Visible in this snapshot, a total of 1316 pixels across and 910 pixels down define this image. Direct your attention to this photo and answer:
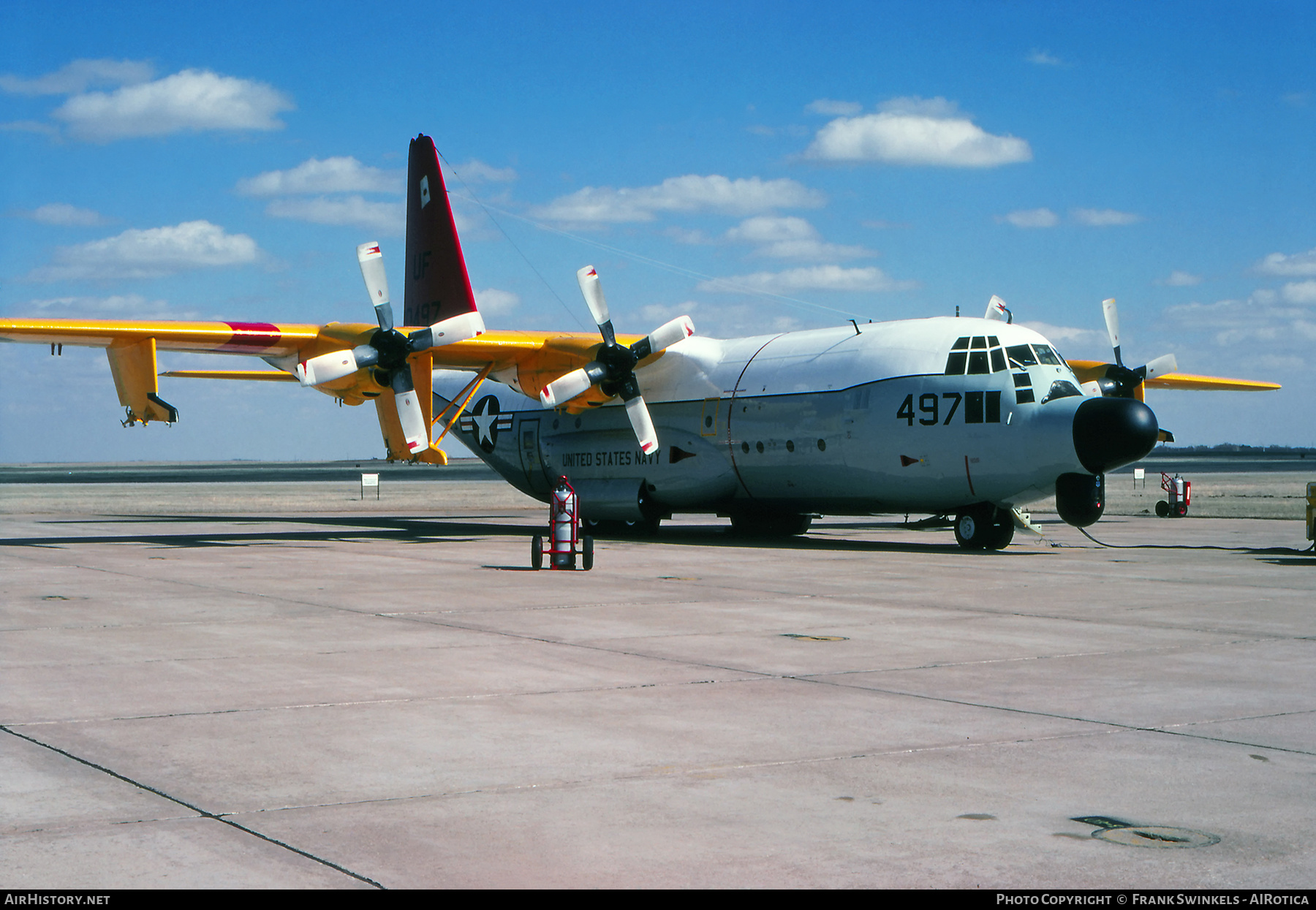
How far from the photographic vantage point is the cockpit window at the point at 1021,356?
2214 cm

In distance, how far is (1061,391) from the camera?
861 inches

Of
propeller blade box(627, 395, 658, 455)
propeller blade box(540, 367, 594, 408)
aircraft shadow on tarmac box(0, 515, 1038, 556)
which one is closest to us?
aircraft shadow on tarmac box(0, 515, 1038, 556)

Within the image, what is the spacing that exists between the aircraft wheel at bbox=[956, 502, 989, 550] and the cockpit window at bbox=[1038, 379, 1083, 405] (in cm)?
244

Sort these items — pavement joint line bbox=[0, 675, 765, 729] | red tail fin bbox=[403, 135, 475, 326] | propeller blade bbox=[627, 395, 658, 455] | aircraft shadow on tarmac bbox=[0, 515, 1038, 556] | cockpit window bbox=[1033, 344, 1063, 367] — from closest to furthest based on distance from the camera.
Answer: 1. pavement joint line bbox=[0, 675, 765, 729]
2. cockpit window bbox=[1033, 344, 1063, 367]
3. aircraft shadow on tarmac bbox=[0, 515, 1038, 556]
4. propeller blade bbox=[627, 395, 658, 455]
5. red tail fin bbox=[403, 135, 475, 326]

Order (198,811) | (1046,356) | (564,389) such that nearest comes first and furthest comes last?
(198,811) < (1046,356) < (564,389)

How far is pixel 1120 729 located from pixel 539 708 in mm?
3766

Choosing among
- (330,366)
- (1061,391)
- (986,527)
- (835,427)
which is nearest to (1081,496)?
(1061,391)

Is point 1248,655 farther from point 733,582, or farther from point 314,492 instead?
point 314,492

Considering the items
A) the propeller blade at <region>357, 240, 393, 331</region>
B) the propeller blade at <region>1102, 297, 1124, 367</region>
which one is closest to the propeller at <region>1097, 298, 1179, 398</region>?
the propeller blade at <region>1102, 297, 1124, 367</region>

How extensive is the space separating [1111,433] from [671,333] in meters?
9.39

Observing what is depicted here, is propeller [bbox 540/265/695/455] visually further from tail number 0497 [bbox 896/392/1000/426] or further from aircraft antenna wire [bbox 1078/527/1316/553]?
aircraft antenna wire [bbox 1078/527/1316/553]

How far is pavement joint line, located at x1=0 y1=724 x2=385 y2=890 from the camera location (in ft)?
16.4

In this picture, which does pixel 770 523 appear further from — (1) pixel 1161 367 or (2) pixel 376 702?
(2) pixel 376 702

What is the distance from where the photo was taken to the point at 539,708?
27.6ft
